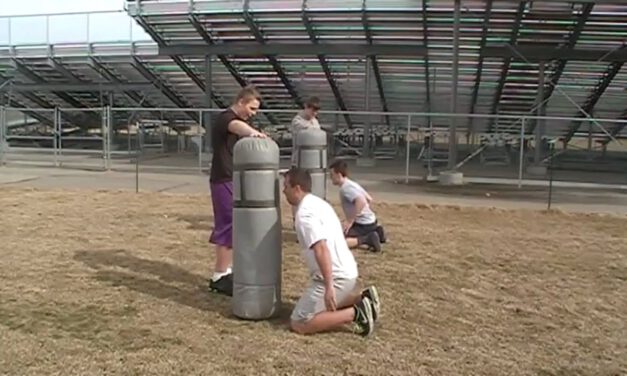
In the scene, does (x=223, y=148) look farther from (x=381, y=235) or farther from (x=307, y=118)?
(x=381, y=235)

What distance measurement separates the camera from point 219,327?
193 inches

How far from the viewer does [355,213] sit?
7.75 metres

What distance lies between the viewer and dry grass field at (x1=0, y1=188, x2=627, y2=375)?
4223mm

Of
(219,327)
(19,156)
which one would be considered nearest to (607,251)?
(219,327)

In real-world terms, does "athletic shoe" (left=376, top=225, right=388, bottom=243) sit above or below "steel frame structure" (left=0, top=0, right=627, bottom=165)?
below

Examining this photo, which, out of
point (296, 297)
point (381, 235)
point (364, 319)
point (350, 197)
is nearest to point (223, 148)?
point (296, 297)

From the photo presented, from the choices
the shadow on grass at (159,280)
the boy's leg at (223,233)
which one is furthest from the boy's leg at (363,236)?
the boy's leg at (223,233)

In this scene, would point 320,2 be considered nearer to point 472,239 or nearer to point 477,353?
point 472,239

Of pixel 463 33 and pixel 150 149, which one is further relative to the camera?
pixel 150 149

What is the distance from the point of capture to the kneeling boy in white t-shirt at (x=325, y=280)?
15.3 feet

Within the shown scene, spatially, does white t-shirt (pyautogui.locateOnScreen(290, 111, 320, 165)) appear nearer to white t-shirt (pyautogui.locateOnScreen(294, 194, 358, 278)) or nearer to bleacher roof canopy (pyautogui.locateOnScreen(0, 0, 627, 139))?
white t-shirt (pyautogui.locateOnScreen(294, 194, 358, 278))

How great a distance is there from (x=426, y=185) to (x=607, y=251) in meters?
7.94

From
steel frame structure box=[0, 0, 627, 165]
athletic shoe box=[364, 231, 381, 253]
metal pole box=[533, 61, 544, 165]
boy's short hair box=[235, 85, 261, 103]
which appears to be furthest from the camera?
metal pole box=[533, 61, 544, 165]

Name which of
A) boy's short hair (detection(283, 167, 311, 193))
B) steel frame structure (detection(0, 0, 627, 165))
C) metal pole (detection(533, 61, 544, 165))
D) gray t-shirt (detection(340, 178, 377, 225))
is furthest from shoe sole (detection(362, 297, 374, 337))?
Answer: metal pole (detection(533, 61, 544, 165))
